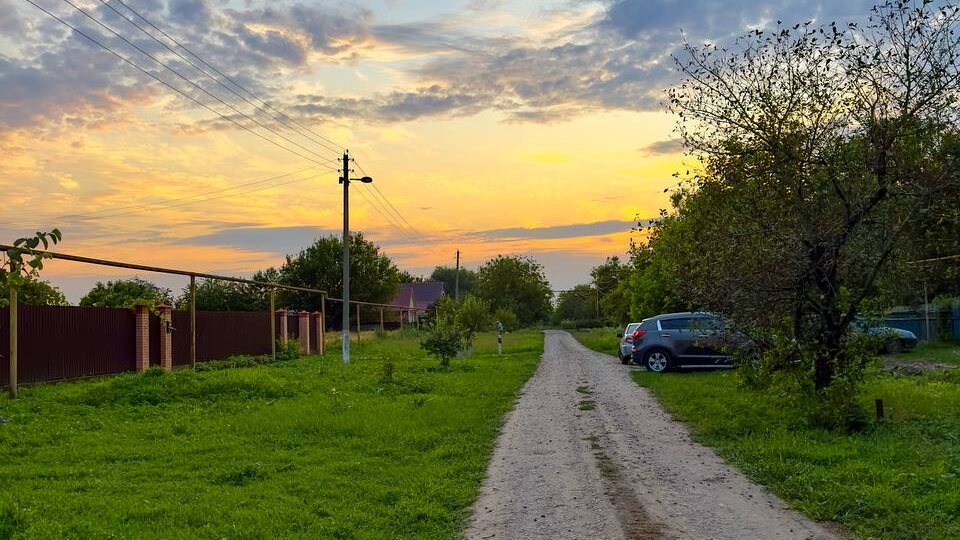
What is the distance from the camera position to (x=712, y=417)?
12.3 m

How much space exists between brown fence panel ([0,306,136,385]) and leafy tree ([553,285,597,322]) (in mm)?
97917

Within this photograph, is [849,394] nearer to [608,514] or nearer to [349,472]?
[608,514]

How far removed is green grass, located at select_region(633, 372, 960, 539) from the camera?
21.1 feet

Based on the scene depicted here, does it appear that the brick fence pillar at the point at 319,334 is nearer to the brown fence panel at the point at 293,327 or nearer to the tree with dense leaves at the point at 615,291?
the brown fence panel at the point at 293,327

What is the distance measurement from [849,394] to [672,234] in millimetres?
15873

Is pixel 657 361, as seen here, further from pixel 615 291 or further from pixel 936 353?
pixel 615 291

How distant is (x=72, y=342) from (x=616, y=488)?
13959 mm

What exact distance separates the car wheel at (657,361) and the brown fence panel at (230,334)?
1303 cm

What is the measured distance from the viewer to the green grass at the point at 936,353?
22553mm

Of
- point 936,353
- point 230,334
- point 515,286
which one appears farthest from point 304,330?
point 515,286

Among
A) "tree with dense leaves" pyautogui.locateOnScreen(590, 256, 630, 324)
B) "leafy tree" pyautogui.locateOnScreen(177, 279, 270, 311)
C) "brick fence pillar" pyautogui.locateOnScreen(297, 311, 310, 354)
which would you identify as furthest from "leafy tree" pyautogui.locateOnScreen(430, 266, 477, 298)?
"brick fence pillar" pyautogui.locateOnScreen(297, 311, 310, 354)

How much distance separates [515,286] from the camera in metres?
110

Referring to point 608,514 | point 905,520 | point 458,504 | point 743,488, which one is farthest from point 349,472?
point 905,520

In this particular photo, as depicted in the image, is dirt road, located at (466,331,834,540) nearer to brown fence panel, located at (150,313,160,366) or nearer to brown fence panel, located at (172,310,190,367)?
brown fence panel, located at (150,313,160,366)
